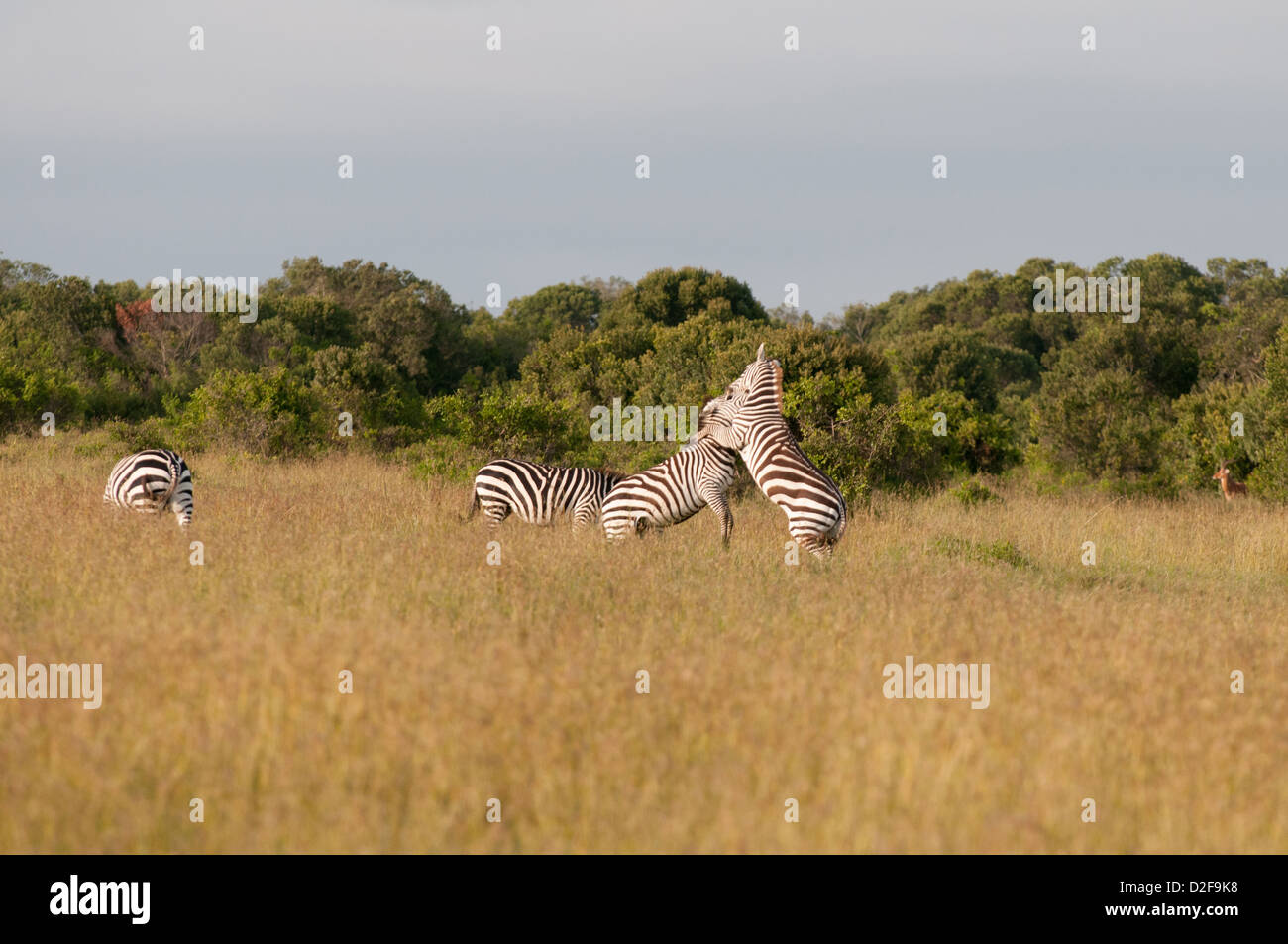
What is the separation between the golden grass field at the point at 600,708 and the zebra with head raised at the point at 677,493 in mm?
1355

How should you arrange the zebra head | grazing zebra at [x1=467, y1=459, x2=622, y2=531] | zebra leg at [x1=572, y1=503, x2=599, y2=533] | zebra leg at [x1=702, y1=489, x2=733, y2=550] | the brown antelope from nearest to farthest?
zebra leg at [x1=702, y1=489, x2=733, y2=550], the zebra head, zebra leg at [x1=572, y1=503, x2=599, y2=533], grazing zebra at [x1=467, y1=459, x2=622, y2=531], the brown antelope

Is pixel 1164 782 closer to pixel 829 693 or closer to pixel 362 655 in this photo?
pixel 829 693

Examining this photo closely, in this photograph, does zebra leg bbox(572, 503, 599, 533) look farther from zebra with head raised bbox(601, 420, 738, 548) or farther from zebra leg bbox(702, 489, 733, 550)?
zebra leg bbox(702, 489, 733, 550)

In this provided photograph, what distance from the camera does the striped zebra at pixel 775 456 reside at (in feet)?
36.1

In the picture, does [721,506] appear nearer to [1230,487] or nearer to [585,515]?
[585,515]

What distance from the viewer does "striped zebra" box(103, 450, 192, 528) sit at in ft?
38.8

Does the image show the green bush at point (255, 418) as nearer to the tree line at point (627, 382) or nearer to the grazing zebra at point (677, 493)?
the tree line at point (627, 382)

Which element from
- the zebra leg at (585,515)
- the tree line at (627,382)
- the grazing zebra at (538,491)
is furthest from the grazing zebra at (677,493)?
the tree line at (627,382)

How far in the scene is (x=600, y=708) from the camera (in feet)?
18.6

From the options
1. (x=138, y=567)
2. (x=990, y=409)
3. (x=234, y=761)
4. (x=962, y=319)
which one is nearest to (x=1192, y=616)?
(x=234, y=761)

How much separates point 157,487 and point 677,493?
18.7 ft

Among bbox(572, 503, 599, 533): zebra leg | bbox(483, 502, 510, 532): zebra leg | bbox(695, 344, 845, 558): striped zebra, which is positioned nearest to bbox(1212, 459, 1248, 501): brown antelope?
bbox(695, 344, 845, 558): striped zebra

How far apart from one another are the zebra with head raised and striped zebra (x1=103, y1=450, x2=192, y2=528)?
4.72 metres

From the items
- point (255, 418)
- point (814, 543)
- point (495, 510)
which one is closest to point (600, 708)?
point (814, 543)
